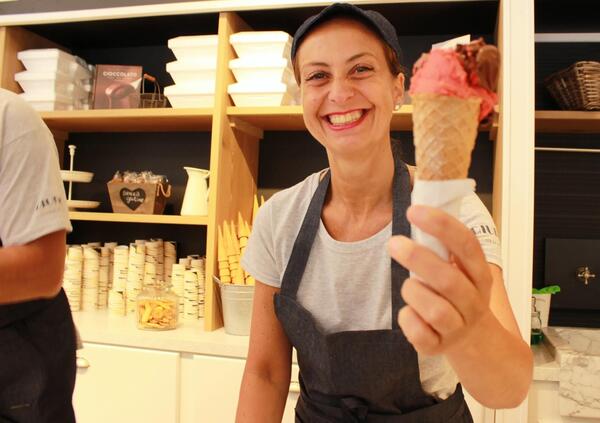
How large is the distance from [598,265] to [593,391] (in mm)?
736

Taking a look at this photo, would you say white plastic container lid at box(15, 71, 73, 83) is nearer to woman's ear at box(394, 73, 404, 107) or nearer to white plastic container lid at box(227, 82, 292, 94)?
white plastic container lid at box(227, 82, 292, 94)

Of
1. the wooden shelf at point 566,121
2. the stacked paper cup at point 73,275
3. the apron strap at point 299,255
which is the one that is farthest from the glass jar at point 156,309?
the wooden shelf at point 566,121

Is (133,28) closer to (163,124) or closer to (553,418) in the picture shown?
(163,124)

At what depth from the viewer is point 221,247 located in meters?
2.03

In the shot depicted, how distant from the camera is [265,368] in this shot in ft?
3.86

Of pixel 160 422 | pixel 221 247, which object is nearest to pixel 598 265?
pixel 221 247

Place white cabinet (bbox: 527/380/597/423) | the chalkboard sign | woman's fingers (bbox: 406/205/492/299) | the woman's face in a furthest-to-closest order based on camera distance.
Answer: the chalkboard sign < white cabinet (bbox: 527/380/597/423) < the woman's face < woman's fingers (bbox: 406/205/492/299)

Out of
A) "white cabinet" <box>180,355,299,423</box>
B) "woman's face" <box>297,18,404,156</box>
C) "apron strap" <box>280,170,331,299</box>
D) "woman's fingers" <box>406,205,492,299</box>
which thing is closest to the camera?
"woman's fingers" <box>406,205,492,299</box>

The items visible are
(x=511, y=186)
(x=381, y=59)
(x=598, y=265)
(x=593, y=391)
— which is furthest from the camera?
(x=598, y=265)

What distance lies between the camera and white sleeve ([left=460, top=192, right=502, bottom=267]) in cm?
91

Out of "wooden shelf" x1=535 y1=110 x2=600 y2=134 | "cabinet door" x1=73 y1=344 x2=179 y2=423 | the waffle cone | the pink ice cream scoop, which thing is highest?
"wooden shelf" x1=535 y1=110 x2=600 y2=134

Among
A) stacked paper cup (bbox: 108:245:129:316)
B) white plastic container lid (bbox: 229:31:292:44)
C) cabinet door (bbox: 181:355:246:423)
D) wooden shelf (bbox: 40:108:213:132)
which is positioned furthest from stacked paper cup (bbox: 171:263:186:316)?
white plastic container lid (bbox: 229:31:292:44)

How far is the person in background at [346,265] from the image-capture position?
39.9 inches

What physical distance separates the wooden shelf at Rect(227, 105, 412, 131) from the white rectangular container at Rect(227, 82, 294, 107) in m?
0.03
